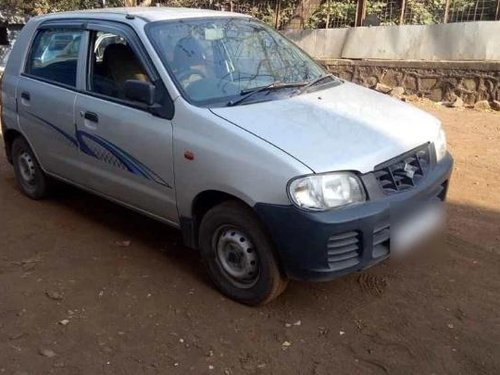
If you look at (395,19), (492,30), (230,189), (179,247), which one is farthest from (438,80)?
(230,189)

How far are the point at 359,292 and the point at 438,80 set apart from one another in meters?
7.18

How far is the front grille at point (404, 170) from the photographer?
10.7ft

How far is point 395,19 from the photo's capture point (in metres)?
11.4

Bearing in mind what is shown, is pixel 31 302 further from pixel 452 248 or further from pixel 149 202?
pixel 452 248

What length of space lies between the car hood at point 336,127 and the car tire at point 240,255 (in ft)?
1.64

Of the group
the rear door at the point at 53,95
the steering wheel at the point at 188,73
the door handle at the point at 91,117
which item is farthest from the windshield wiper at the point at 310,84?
the rear door at the point at 53,95

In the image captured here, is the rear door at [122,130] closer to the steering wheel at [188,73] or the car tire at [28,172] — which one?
the steering wheel at [188,73]

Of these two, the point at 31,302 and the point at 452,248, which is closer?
the point at 31,302

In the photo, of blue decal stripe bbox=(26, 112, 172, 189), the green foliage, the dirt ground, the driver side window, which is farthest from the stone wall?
blue decal stripe bbox=(26, 112, 172, 189)

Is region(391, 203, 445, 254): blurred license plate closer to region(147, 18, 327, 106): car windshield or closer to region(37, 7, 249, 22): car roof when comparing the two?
region(147, 18, 327, 106): car windshield

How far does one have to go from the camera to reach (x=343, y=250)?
3182 millimetres

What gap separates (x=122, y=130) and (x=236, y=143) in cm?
108

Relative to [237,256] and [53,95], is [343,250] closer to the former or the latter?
[237,256]

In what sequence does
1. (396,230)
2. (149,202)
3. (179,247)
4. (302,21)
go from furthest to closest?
(302,21) → (179,247) → (149,202) → (396,230)
